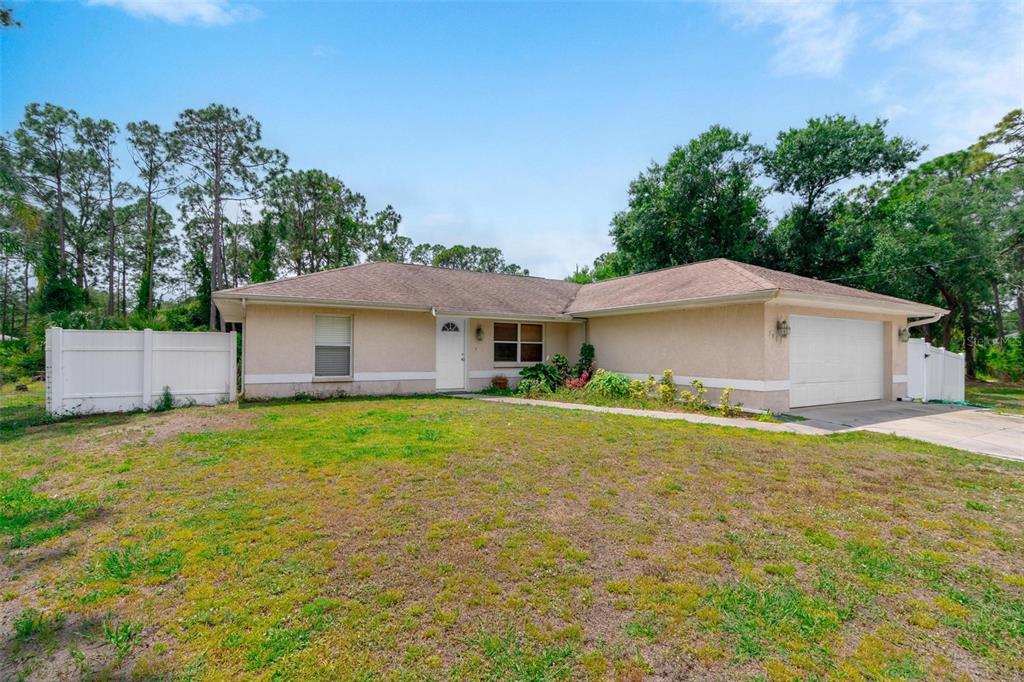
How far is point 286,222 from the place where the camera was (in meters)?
29.3

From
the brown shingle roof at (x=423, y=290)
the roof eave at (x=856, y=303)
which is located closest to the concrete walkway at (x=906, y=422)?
the roof eave at (x=856, y=303)

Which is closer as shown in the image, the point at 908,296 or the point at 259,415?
the point at 259,415

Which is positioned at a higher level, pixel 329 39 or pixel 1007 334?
pixel 329 39

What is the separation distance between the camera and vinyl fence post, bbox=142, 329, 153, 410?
9.34 meters

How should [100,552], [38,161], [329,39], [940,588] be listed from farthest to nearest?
[38,161]
[329,39]
[100,552]
[940,588]

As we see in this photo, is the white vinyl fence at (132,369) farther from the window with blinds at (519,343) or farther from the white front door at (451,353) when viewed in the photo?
the window with blinds at (519,343)

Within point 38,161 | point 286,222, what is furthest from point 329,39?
point 38,161

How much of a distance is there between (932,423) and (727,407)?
3.84m

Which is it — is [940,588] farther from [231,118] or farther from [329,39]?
[231,118]

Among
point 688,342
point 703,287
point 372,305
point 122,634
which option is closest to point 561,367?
point 688,342

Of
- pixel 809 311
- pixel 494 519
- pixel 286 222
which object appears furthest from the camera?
pixel 286 222

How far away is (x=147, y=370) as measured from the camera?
9.38 m

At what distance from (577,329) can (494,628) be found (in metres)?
13.0

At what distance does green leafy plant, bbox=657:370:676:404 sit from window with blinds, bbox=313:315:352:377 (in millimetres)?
8275
